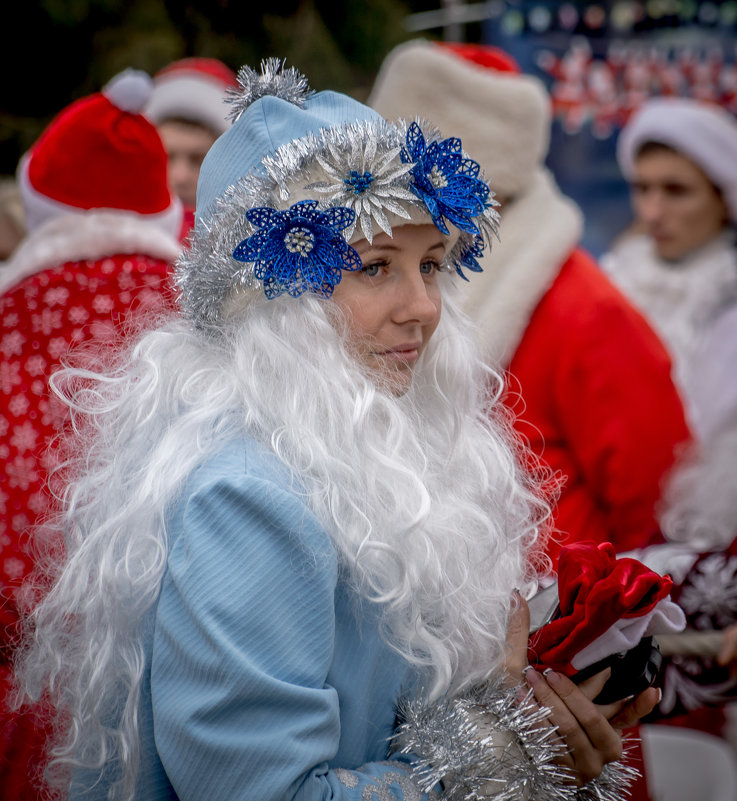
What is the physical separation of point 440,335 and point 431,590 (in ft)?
1.86

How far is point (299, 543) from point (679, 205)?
128 inches

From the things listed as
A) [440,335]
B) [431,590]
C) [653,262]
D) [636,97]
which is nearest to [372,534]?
[431,590]

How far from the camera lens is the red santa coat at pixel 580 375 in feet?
9.39

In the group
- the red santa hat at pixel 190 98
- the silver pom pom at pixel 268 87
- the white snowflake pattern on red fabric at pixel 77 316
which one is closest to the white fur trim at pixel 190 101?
the red santa hat at pixel 190 98

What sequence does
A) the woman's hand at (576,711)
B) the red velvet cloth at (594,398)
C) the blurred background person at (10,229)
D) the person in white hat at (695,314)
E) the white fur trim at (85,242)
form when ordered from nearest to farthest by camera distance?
1. the woman's hand at (576,711)
2. the white fur trim at (85,242)
3. the person in white hat at (695,314)
4. the red velvet cloth at (594,398)
5. the blurred background person at (10,229)

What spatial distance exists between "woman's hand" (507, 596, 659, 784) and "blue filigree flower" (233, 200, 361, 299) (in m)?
0.75

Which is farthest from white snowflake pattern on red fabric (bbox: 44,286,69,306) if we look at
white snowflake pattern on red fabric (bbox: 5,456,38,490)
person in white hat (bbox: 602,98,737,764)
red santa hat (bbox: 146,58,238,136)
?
red santa hat (bbox: 146,58,238,136)

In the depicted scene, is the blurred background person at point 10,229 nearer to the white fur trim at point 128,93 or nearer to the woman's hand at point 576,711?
the white fur trim at point 128,93

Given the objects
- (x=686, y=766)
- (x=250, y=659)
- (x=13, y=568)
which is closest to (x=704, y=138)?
(x=686, y=766)

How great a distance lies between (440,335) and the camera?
190cm

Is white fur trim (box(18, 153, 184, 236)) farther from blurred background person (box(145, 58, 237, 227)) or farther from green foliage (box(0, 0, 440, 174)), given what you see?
green foliage (box(0, 0, 440, 174))

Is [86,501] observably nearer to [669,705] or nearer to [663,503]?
→ [669,705]

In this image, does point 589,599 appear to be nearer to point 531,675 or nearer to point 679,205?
point 531,675

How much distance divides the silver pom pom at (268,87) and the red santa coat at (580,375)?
126 cm
